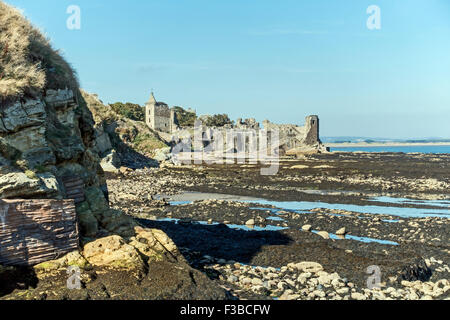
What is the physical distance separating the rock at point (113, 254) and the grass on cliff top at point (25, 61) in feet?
13.1

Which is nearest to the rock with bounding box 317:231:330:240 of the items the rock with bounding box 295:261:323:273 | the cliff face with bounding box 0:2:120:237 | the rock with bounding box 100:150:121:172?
the rock with bounding box 295:261:323:273

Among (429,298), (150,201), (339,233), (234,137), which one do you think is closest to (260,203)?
(150,201)

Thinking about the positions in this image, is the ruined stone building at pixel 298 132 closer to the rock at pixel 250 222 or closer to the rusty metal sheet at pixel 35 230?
the rock at pixel 250 222

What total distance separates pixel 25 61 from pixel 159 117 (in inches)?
3374

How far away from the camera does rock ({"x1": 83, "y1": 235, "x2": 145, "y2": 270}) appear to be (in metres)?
9.87

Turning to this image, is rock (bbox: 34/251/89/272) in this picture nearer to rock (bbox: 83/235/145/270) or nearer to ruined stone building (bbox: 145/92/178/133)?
rock (bbox: 83/235/145/270)

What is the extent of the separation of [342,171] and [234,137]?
154 ft

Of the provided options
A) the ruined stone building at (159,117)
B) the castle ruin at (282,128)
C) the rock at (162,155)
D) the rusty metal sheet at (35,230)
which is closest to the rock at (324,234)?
the rusty metal sheet at (35,230)

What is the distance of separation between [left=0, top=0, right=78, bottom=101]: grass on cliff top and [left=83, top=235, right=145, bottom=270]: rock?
13.1 ft

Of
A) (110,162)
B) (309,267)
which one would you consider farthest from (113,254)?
(110,162)

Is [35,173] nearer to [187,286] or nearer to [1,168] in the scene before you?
[1,168]

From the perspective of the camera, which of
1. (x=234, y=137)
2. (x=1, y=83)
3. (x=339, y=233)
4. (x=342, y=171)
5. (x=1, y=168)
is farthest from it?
(x=234, y=137)

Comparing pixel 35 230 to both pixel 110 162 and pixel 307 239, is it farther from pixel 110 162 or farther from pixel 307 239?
pixel 110 162
